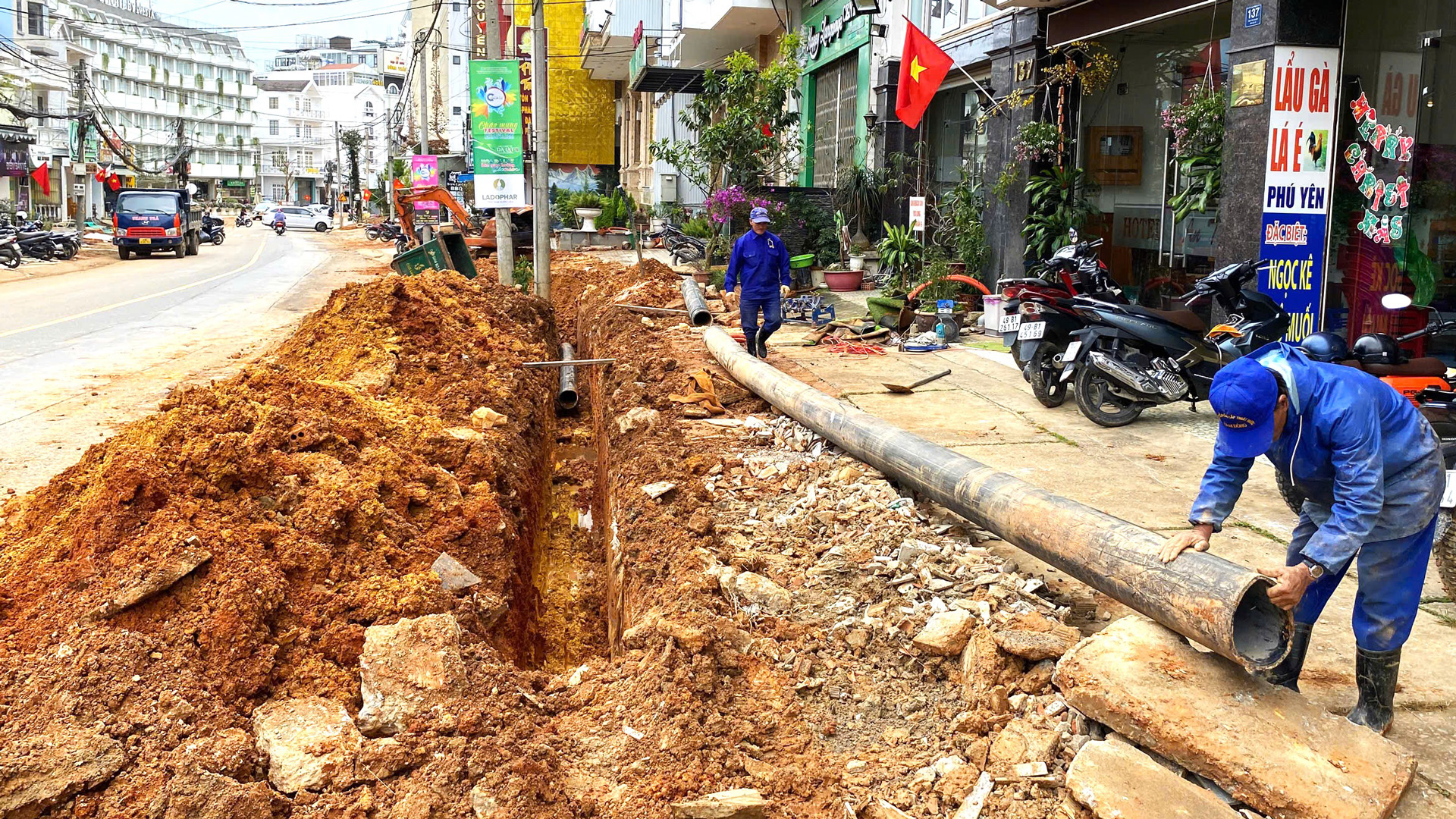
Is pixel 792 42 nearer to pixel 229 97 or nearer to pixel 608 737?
pixel 608 737

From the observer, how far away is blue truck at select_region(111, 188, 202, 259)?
1214 inches

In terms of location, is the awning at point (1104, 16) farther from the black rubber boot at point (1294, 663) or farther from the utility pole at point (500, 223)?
the black rubber boot at point (1294, 663)

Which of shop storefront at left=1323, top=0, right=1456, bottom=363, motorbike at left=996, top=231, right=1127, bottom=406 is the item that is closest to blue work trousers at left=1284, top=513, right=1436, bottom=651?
motorbike at left=996, top=231, right=1127, bottom=406

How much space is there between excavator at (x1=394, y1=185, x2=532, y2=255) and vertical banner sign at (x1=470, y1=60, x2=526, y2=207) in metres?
6.97

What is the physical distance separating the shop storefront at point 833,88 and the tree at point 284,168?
10265cm

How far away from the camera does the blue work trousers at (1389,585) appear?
3393 mm

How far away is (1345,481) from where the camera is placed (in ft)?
10.5

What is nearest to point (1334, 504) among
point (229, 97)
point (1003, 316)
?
point (1003, 316)

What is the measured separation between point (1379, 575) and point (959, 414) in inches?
198

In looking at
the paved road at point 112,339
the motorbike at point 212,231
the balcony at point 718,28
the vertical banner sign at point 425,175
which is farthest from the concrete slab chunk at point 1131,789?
the motorbike at point 212,231

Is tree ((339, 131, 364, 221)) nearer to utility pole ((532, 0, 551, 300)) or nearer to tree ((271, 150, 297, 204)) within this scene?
tree ((271, 150, 297, 204))

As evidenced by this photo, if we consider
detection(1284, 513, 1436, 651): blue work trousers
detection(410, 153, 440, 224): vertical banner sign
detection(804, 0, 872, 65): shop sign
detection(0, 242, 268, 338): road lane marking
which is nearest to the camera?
detection(1284, 513, 1436, 651): blue work trousers

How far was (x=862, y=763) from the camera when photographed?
141 inches

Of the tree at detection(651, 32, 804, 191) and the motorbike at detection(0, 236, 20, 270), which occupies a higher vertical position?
the tree at detection(651, 32, 804, 191)
